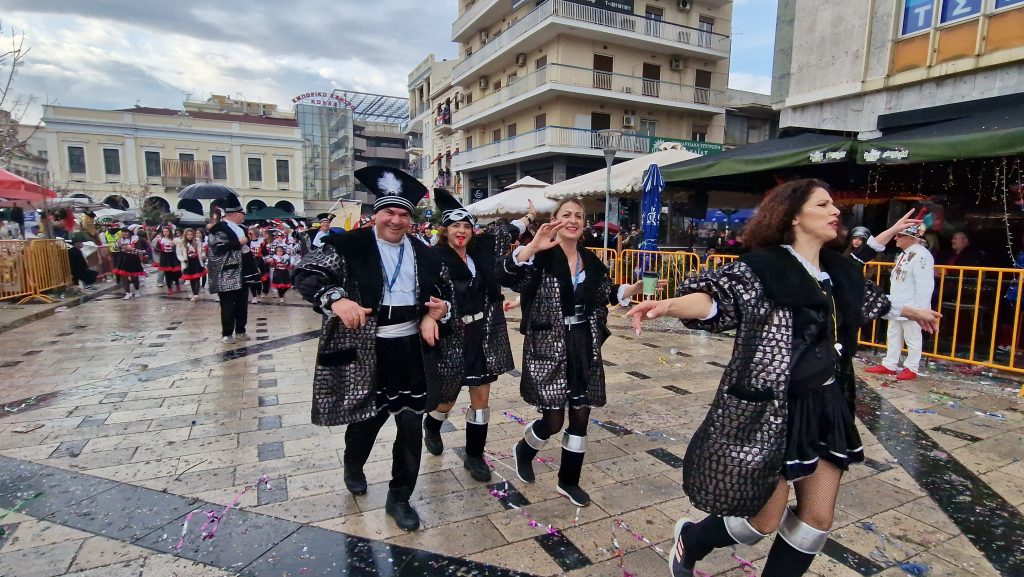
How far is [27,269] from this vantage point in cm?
1020

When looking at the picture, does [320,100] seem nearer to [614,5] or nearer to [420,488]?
[614,5]

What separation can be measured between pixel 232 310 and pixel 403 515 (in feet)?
18.7

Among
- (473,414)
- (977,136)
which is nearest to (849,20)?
(977,136)

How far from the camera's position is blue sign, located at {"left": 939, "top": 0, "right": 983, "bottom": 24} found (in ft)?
28.5

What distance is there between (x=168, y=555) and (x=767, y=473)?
2.76m

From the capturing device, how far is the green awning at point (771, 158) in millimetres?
6926

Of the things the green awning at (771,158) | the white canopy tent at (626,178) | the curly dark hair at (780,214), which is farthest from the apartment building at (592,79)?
the curly dark hair at (780,214)

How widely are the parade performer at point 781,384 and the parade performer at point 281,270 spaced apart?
1129 centimetres

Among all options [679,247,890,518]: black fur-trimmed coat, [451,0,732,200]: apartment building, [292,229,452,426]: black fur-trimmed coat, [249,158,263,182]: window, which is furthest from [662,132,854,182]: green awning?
[249,158,263,182]: window

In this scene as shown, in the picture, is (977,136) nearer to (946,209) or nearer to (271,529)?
(946,209)

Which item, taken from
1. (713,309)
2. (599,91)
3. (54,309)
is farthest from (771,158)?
(599,91)

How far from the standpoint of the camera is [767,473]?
1948 mm

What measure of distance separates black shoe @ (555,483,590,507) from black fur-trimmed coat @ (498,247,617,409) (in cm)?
55

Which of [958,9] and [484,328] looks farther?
[958,9]
